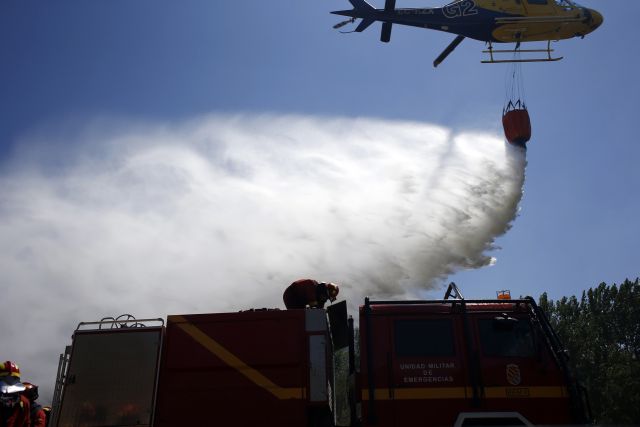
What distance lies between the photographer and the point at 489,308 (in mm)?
8867

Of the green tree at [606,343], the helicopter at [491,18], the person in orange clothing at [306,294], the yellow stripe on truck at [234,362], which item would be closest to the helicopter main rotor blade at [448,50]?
the helicopter at [491,18]

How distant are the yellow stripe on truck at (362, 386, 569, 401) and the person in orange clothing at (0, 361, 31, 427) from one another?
16.1ft

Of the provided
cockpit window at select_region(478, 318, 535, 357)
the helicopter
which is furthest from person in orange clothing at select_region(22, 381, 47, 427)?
the helicopter

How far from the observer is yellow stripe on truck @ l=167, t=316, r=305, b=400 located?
8148mm

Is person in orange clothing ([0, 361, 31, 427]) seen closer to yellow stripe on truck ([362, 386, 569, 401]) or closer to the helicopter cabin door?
yellow stripe on truck ([362, 386, 569, 401])

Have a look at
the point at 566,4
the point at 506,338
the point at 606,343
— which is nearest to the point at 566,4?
the point at 566,4

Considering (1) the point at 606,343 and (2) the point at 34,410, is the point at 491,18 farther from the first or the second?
(1) the point at 606,343

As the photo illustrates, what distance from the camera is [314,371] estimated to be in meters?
8.27

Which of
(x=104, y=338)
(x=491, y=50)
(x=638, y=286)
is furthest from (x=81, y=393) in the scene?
(x=638, y=286)

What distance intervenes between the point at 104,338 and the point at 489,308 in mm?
6358

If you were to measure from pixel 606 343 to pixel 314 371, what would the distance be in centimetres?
7036

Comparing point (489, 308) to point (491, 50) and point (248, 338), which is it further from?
point (491, 50)

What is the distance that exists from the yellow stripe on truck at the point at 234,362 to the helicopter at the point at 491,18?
23.0m

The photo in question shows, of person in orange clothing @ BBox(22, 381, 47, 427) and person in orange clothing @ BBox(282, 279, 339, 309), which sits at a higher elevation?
person in orange clothing @ BBox(282, 279, 339, 309)
